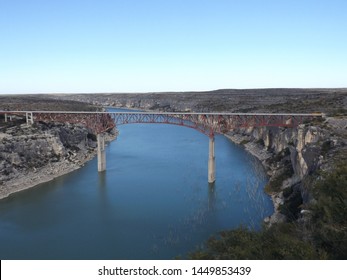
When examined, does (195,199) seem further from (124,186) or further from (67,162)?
(67,162)

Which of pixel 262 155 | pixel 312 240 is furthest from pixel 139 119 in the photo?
pixel 312 240

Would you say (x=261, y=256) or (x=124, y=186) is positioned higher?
(x=261, y=256)

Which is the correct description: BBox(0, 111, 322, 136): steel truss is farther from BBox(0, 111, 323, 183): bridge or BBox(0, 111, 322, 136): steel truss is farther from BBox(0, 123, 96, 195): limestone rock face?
BBox(0, 123, 96, 195): limestone rock face

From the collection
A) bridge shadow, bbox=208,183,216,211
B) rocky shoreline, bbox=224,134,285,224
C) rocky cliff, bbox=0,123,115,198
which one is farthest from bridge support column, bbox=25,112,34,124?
rocky shoreline, bbox=224,134,285,224

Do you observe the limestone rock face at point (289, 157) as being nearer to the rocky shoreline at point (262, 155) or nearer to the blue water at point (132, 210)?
the rocky shoreline at point (262, 155)

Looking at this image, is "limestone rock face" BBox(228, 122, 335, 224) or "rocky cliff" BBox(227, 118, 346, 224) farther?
"limestone rock face" BBox(228, 122, 335, 224)

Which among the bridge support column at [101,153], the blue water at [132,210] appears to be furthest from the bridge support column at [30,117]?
the bridge support column at [101,153]

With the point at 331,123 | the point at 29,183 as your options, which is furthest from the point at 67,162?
the point at 331,123
